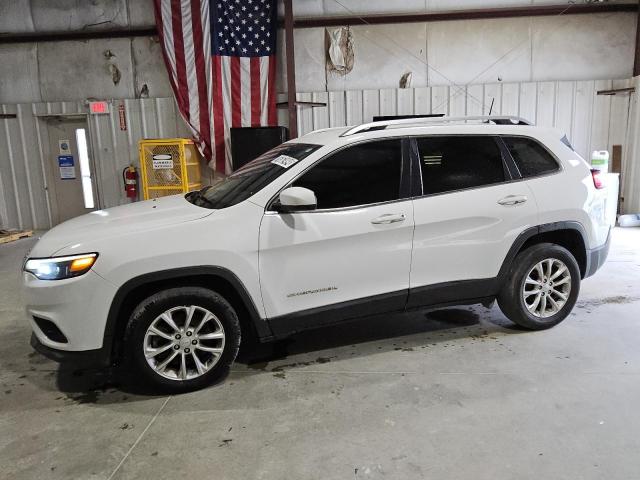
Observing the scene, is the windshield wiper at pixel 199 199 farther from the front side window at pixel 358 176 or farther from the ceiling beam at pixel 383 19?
the ceiling beam at pixel 383 19

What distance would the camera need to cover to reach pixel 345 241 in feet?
10.9

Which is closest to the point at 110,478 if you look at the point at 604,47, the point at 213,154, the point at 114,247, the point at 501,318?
the point at 114,247

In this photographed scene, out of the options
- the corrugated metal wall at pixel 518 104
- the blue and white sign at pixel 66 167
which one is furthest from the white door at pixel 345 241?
the blue and white sign at pixel 66 167

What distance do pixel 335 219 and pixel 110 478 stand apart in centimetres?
192

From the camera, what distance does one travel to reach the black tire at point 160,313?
3.03 m

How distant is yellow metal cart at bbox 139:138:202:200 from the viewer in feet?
29.3

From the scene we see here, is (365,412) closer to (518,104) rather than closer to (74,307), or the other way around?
(74,307)

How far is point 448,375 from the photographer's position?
3.35 m

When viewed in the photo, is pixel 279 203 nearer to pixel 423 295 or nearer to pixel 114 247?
pixel 114 247

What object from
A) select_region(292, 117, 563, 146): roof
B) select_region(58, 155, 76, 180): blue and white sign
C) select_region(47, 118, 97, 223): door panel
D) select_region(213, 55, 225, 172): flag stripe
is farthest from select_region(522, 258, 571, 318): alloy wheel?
select_region(58, 155, 76, 180): blue and white sign

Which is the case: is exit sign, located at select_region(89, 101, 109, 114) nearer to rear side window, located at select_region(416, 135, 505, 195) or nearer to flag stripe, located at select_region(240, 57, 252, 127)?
flag stripe, located at select_region(240, 57, 252, 127)

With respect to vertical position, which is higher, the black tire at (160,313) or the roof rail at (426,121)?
the roof rail at (426,121)

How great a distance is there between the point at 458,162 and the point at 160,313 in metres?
2.35

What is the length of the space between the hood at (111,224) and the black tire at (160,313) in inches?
17.7
